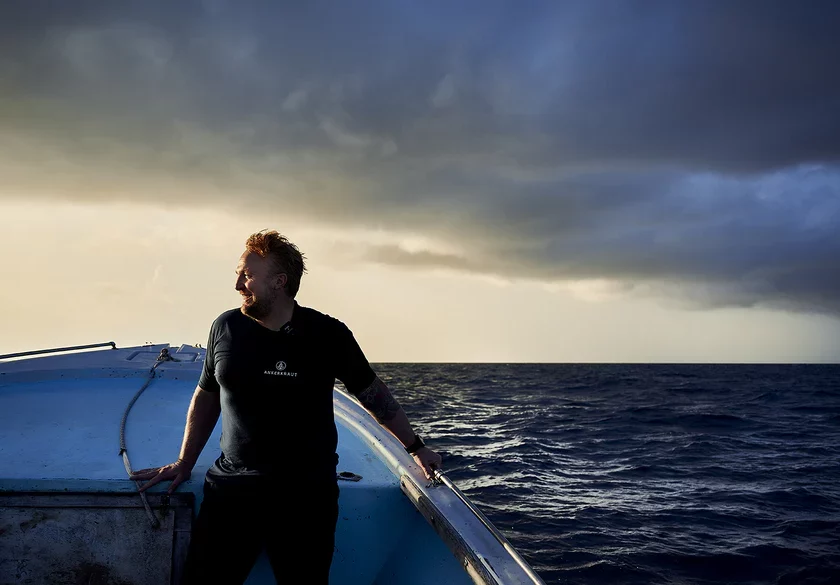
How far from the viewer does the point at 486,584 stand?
2564 millimetres

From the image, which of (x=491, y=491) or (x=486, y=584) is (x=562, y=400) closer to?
(x=491, y=491)

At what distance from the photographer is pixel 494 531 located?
3.01 m

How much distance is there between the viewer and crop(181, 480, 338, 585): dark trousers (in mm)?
2768

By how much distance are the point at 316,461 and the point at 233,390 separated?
0.49 meters

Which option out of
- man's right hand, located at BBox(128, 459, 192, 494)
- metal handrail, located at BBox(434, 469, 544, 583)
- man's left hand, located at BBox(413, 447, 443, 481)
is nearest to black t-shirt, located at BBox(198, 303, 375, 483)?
man's right hand, located at BBox(128, 459, 192, 494)

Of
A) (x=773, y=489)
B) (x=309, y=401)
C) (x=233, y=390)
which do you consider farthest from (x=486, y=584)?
(x=773, y=489)

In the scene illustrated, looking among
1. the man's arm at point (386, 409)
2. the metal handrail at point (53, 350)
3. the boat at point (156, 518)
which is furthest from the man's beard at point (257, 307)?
the metal handrail at point (53, 350)

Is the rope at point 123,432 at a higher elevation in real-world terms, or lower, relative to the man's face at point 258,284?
lower

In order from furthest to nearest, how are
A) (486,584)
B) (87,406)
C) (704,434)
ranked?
(704,434) < (87,406) < (486,584)

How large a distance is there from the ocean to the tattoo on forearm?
4128 millimetres

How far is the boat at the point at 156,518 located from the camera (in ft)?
10.4

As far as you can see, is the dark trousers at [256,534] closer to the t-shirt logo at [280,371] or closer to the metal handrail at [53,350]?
the t-shirt logo at [280,371]

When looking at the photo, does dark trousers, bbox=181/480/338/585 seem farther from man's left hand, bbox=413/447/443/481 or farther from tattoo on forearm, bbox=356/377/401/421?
man's left hand, bbox=413/447/443/481

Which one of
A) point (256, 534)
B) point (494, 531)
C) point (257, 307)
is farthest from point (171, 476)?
point (494, 531)
